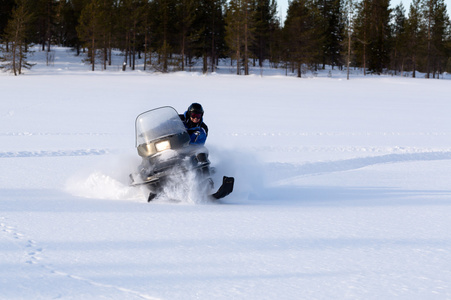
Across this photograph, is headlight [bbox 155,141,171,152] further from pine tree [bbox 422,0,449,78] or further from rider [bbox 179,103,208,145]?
pine tree [bbox 422,0,449,78]

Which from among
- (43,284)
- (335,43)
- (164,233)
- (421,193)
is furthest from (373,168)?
(335,43)

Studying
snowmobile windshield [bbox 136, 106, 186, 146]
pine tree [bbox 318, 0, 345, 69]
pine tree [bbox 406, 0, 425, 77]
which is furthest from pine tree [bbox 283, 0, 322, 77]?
snowmobile windshield [bbox 136, 106, 186, 146]

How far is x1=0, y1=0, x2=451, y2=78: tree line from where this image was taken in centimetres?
5066

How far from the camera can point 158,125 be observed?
22.3ft

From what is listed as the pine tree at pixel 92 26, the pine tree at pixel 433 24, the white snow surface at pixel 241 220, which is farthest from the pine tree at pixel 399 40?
the white snow surface at pixel 241 220

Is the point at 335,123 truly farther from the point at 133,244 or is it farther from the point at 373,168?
the point at 133,244

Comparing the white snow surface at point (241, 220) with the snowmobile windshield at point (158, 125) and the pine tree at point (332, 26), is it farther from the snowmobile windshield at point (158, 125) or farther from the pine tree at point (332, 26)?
the pine tree at point (332, 26)

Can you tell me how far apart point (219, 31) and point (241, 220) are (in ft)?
189

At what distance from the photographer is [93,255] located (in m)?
4.34

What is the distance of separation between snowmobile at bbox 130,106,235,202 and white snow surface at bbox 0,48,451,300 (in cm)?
35

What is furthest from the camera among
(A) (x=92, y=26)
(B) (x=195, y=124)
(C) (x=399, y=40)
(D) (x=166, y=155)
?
(C) (x=399, y=40)

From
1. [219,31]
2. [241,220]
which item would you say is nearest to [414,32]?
[219,31]

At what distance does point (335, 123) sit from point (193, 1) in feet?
129

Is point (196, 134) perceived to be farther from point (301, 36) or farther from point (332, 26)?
point (332, 26)
